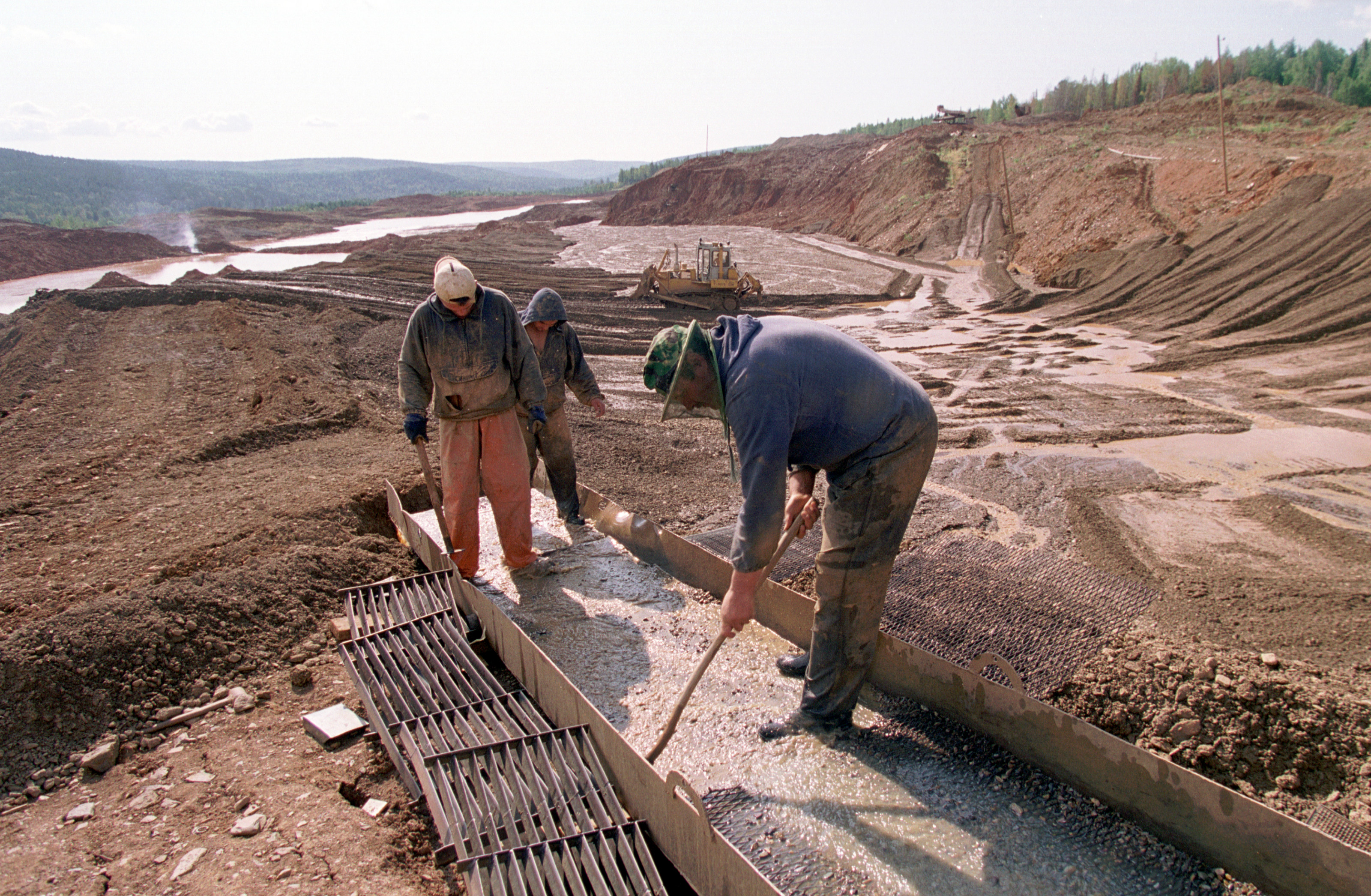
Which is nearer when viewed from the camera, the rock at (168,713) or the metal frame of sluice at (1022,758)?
the metal frame of sluice at (1022,758)

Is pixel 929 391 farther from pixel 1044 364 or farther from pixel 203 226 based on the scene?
pixel 203 226

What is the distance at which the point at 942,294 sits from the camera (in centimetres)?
1805

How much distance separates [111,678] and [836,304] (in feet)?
52.9

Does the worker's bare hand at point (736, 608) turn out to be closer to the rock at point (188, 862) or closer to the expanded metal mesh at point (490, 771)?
the expanded metal mesh at point (490, 771)

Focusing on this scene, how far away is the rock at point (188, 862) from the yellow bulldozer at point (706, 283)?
48.2 feet

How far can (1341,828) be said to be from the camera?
2357 mm

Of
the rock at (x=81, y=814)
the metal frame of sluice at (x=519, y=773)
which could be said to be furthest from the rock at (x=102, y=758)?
the metal frame of sluice at (x=519, y=773)

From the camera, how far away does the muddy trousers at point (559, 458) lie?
4.79 m

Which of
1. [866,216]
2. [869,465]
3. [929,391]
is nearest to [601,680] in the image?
[869,465]

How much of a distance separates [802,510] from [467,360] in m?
1.91

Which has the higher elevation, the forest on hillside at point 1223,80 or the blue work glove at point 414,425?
the forest on hillside at point 1223,80

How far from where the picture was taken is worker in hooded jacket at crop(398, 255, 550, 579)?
12.2 feet

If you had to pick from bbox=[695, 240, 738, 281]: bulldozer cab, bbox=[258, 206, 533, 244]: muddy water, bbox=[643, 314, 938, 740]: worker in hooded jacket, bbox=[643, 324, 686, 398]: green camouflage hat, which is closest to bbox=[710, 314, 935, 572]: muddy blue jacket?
bbox=[643, 314, 938, 740]: worker in hooded jacket

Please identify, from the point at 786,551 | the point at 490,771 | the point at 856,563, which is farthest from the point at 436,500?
the point at 856,563
